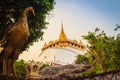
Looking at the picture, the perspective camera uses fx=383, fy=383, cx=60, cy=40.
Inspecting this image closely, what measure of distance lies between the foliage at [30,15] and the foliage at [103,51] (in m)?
8.43

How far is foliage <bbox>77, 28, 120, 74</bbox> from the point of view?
83.5 feet

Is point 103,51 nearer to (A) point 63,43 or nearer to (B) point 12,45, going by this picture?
(B) point 12,45

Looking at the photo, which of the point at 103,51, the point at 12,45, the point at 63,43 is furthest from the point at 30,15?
the point at 63,43

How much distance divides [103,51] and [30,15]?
11110 millimetres

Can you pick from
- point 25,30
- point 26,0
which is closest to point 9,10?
point 26,0

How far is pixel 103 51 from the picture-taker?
26.9 meters

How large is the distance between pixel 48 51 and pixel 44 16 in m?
38.5

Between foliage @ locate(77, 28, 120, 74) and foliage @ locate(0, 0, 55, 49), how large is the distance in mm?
8435

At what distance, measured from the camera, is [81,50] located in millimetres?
61406

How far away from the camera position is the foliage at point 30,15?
16.3 m

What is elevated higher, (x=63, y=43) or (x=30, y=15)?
(x=63, y=43)

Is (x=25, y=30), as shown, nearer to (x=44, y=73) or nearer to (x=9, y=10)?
(x=9, y=10)

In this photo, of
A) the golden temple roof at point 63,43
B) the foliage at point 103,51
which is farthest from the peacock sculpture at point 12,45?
the golden temple roof at point 63,43

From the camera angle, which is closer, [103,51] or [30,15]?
[30,15]
